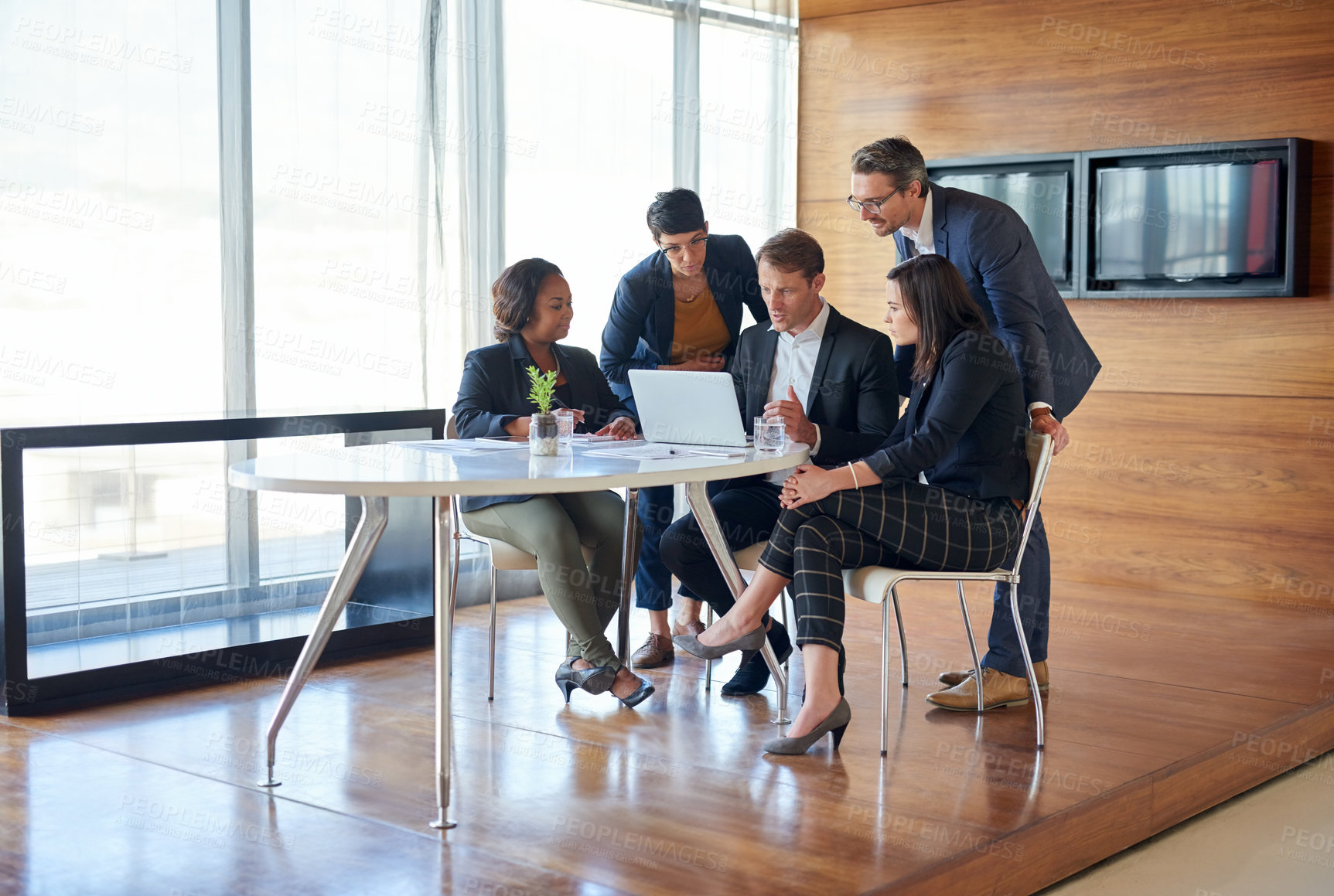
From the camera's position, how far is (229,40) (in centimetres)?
425

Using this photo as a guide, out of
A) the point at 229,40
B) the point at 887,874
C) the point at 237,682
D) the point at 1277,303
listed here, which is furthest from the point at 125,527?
the point at 1277,303

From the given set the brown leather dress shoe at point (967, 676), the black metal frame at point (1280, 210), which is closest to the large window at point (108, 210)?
the brown leather dress shoe at point (967, 676)

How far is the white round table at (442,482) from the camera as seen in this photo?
8.08ft

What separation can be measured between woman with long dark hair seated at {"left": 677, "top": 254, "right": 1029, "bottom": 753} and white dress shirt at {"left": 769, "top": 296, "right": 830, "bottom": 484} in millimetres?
278

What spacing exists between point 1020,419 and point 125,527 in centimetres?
233

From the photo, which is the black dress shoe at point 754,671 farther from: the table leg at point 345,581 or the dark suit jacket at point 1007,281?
the table leg at point 345,581

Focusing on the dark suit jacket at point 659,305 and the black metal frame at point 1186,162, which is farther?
the black metal frame at point 1186,162

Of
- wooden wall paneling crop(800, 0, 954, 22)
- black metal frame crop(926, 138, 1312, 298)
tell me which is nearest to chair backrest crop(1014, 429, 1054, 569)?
black metal frame crop(926, 138, 1312, 298)

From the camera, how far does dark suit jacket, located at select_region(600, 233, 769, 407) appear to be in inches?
155

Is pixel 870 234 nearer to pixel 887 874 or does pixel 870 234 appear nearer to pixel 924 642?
pixel 924 642

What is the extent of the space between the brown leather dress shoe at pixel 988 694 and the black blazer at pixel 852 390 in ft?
2.19

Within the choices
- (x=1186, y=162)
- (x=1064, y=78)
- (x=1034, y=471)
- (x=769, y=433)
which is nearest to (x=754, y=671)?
(x=769, y=433)

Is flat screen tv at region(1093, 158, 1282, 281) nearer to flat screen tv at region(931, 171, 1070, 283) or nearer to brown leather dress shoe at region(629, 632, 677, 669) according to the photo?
flat screen tv at region(931, 171, 1070, 283)

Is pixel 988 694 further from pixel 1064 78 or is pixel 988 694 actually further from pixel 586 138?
pixel 1064 78
